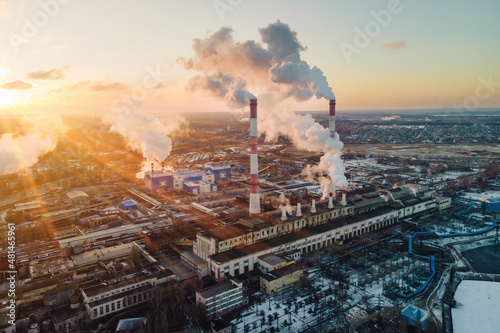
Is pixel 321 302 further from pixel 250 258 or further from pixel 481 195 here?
pixel 481 195

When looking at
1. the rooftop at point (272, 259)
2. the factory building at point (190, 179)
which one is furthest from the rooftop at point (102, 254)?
the factory building at point (190, 179)

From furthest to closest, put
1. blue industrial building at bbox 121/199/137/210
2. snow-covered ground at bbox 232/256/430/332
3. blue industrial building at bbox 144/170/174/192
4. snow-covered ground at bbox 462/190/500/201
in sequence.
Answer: blue industrial building at bbox 144/170/174/192 < snow-covered ground at bbox 462/190/500/201 < blue industrial building at bbox 121/199/137/210 < snow-covered ground at bbox 232/256/430/332

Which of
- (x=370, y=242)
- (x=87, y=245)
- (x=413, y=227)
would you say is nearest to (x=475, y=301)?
(x=370, y=242)

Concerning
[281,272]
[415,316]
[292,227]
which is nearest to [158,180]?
[292,227]

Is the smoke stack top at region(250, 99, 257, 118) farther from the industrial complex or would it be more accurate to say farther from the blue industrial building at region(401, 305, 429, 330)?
the blue industrial building at region(401, 305, 429, 330)

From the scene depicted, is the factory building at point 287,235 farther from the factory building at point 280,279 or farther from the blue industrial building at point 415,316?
the blue industrial building at point 415,316

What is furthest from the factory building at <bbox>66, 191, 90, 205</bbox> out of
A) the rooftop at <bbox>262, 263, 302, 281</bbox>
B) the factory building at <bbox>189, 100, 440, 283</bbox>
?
the rooftop at <bbox>262, 263, 302, 281</bbox>
